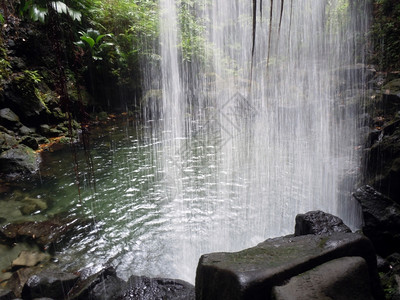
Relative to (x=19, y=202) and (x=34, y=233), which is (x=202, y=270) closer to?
(x=34, y=233)

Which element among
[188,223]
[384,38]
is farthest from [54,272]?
[384,38]

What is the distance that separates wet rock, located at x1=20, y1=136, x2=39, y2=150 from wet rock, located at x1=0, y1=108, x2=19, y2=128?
0.67 metres

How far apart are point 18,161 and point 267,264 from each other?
7401 millimetres

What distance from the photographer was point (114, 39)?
12.8 metres

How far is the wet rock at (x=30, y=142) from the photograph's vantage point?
786 centimetres

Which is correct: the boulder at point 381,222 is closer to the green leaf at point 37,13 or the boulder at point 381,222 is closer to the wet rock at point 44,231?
the wet rock at point 44,231

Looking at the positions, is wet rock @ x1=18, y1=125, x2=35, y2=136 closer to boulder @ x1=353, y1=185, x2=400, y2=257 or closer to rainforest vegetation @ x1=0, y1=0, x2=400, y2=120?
rainforest vegetation @ x1=0, y1=0, x2=400, y2=120

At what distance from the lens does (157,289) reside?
3.32 meters

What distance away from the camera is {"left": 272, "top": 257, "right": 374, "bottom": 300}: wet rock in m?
1.86

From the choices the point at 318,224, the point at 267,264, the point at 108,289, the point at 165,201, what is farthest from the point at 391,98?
the point at 108,289

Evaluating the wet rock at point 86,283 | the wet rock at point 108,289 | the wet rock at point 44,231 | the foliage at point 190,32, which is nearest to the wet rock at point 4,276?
the wet rock at point 44,231

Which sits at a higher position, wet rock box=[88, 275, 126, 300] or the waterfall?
the waterfall

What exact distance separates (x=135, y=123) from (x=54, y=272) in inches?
341

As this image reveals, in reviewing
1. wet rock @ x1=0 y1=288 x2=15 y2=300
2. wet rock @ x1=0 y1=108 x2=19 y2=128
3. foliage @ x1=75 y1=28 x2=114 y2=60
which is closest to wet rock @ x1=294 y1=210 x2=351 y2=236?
wet rock @ x1=0 y1=288 x2=15 y2=300
